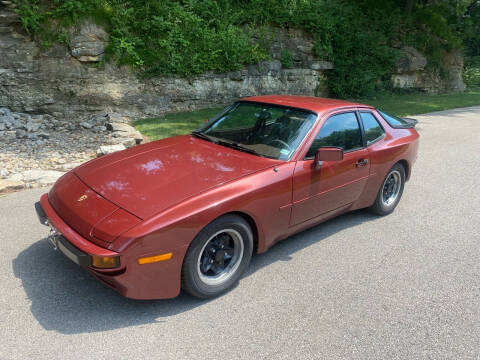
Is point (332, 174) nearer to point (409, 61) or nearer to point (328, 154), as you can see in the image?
point (328, 154)

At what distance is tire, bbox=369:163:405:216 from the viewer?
4651 mm

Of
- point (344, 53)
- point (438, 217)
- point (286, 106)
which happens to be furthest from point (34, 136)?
point (344, 53)

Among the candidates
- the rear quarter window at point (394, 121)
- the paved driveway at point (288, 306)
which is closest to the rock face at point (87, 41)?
the paved driveway at point (288, 306)

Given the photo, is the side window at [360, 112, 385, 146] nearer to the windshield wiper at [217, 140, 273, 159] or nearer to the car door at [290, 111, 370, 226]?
the car door at [290, 111, 370, 226]

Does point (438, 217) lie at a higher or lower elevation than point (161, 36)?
lower

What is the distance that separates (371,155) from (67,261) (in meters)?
3.22

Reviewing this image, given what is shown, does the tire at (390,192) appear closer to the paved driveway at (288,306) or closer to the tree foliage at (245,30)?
the paved driveway at (288,306)

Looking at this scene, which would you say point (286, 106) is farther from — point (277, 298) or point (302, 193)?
point (277, 298)

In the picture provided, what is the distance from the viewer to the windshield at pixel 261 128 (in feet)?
12.1

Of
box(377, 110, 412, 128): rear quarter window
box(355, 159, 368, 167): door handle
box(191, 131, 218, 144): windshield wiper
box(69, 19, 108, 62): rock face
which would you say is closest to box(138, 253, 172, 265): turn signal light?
box(191, 131, 218, 144): windshield wiper

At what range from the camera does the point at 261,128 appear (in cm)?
399

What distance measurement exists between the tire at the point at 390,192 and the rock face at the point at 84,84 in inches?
307

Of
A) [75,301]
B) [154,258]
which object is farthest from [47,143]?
[154,258]

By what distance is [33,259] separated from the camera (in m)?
3.48
